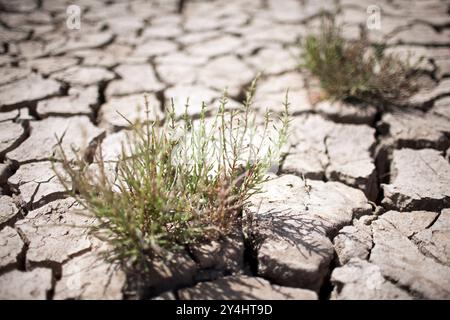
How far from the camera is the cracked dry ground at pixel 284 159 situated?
1239 mm

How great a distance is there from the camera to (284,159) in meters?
1.88

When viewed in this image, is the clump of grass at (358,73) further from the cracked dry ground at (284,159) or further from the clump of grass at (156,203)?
the clump of grass at (156,203)

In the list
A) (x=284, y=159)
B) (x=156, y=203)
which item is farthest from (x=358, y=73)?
(x=156, y=203)

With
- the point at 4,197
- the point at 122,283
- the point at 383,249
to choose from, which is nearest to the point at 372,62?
the point at 383,249

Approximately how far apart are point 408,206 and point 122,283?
4.09ft

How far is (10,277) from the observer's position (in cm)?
123

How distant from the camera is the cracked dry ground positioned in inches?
48.8

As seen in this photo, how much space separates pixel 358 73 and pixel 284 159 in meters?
1.01

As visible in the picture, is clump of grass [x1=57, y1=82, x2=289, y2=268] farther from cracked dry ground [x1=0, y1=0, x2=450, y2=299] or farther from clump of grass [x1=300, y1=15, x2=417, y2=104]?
clump of grass [x1=300, y1=15, x2=417, y2=104]

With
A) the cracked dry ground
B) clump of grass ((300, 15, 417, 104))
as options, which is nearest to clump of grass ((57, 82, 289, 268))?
the cracked dry ground

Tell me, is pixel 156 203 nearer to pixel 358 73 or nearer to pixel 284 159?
pixel 284 159

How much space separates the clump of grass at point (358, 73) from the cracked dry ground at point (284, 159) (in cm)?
11

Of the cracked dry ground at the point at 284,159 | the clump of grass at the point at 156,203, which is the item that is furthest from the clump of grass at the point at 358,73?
the clump of grass at the point at 156,203

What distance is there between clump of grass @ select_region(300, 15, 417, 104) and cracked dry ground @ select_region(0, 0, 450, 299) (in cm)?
11
